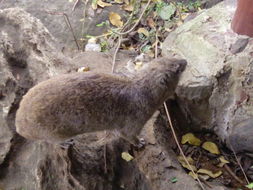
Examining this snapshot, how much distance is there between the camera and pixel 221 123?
14.0 ft

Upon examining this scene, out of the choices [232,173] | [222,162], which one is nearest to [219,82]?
[222,162]

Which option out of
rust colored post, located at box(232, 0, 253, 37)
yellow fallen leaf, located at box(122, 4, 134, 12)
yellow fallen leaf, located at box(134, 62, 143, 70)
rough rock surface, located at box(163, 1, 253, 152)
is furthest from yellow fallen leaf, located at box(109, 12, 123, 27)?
rust colored post, located at box(232, 0, 253, 37)

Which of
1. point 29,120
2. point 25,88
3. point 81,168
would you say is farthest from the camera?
point 25,88

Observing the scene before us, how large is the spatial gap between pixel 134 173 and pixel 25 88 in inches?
56.0

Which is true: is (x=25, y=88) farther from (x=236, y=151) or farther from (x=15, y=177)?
(x=236, y=151)

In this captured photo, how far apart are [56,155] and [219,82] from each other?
194 cm

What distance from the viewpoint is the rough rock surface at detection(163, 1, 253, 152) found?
158 inches

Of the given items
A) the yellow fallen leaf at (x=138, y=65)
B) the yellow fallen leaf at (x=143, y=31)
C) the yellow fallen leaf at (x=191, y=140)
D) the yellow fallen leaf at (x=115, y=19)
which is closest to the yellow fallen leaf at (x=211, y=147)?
the yellow fallen leaf at (x=191, y=140)

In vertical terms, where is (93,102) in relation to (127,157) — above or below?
above

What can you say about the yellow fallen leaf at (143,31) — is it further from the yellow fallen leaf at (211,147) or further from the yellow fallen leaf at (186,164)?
the yellow fallen leaf at (186,164)

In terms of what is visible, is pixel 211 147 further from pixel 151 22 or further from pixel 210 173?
pixel 151 22

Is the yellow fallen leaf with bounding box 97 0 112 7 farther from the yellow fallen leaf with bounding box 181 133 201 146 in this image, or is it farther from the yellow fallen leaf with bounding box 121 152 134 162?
the yellow fallen leaf with bounding box 121 152 134 162

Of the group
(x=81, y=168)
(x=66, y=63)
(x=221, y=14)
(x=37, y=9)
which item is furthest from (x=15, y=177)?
(x=37, y=9)

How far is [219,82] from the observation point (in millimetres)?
4141
